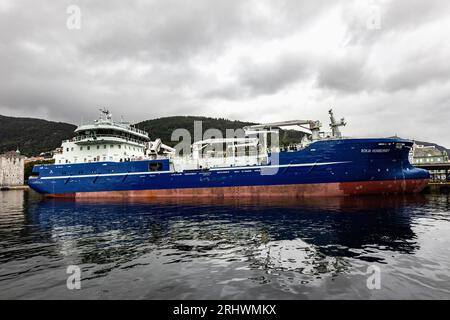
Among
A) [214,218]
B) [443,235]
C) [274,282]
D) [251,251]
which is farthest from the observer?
[214,218]

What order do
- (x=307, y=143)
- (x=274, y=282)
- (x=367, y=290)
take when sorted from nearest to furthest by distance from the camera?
1. (x=367, y=290)
2. (x=274, y=282)
3. (x=307, y=143)

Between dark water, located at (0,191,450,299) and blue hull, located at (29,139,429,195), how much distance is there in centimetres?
1371

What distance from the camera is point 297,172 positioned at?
31891 mm

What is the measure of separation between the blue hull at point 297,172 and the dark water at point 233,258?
45.0ft

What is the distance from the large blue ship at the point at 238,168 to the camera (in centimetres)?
3091

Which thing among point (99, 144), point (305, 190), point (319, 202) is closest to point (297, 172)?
point (305, 190)

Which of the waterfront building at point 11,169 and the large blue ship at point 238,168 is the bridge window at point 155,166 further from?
the waterfront building at point 11,169

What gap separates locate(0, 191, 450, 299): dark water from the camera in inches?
284

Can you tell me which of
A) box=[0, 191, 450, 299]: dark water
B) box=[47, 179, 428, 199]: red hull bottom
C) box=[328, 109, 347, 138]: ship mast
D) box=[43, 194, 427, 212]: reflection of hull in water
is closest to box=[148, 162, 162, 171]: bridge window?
box=[47, 179, 428, 199]: red hull bottom

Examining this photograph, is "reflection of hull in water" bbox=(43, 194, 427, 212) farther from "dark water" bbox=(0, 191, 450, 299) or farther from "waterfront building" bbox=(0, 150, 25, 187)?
"waterfront building" bbox=(0, 150, 25, 187)
